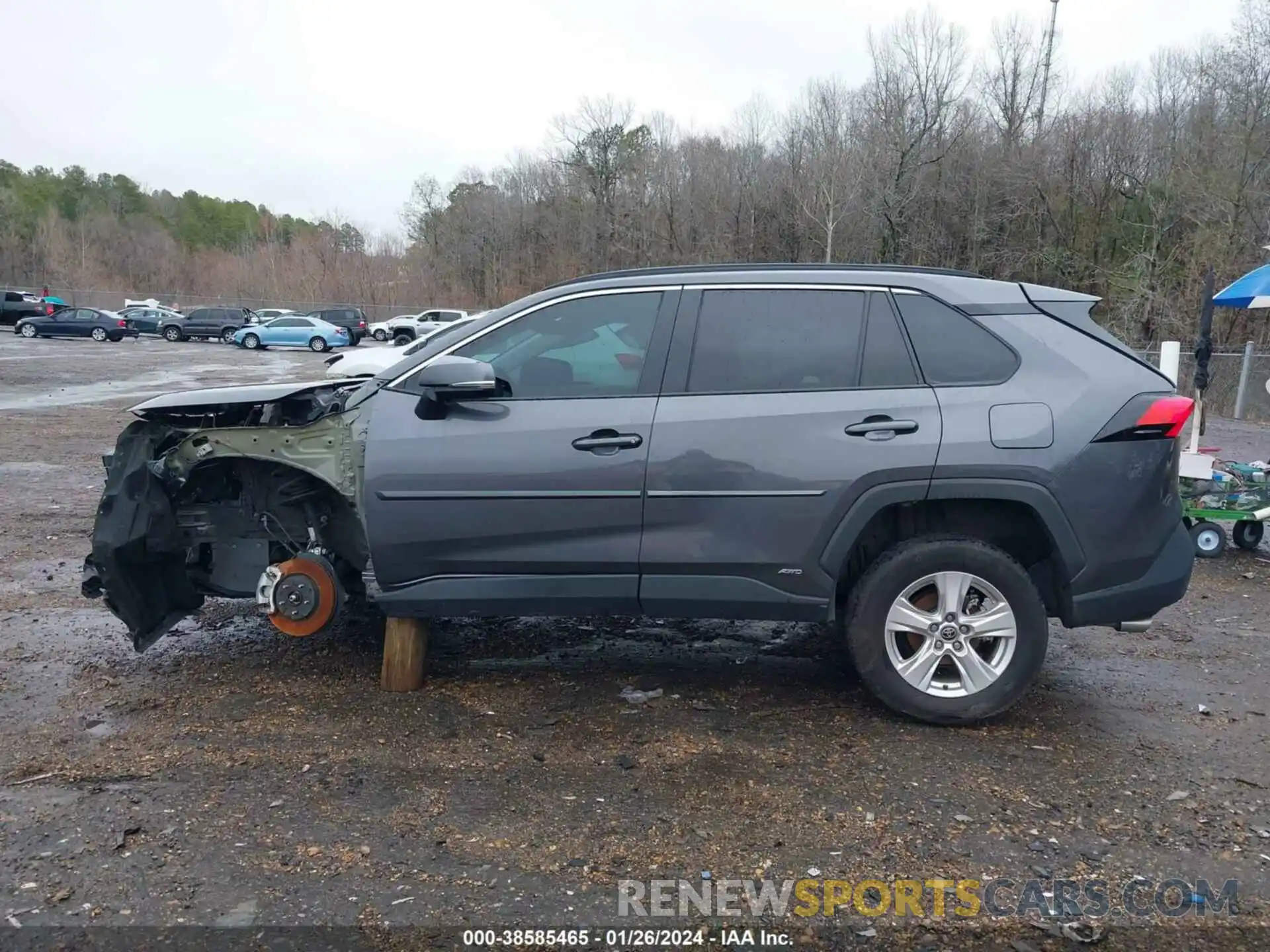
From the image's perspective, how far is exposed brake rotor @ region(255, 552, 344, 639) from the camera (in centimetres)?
448

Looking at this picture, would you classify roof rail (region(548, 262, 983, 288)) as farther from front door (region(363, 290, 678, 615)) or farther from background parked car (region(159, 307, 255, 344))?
background parked car (region(159, 307, 255, 344))

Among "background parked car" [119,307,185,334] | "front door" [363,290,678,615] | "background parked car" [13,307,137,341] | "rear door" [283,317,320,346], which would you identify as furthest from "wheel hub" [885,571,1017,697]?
"background parked car" [119,307,185,334]

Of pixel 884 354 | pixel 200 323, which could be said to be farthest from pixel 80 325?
pixel 884 354

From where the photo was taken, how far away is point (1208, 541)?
303 inches

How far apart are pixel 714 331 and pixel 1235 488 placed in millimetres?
5790

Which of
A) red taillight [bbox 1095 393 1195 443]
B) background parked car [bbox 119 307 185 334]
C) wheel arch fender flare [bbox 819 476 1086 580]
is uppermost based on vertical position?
background parked car [bbox 119 307 185 334]

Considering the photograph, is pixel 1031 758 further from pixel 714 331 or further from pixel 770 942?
pixel 714 331

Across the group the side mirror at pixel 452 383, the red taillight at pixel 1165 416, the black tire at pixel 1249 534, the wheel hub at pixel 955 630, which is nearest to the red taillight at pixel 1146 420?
the red taillight at pixel 1165 416

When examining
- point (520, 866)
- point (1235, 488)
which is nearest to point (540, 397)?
point (520, 866)

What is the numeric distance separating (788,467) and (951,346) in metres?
0.91

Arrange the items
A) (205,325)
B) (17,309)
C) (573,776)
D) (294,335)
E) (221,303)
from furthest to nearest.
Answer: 1. (221,303)
2. (205,325)
3. (17,309)
4. (294,335)
5. (573,776)

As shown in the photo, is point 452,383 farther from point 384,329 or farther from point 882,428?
point 384,329

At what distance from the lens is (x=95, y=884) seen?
298cm

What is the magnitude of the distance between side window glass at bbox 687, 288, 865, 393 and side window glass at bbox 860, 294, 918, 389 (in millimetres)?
43
